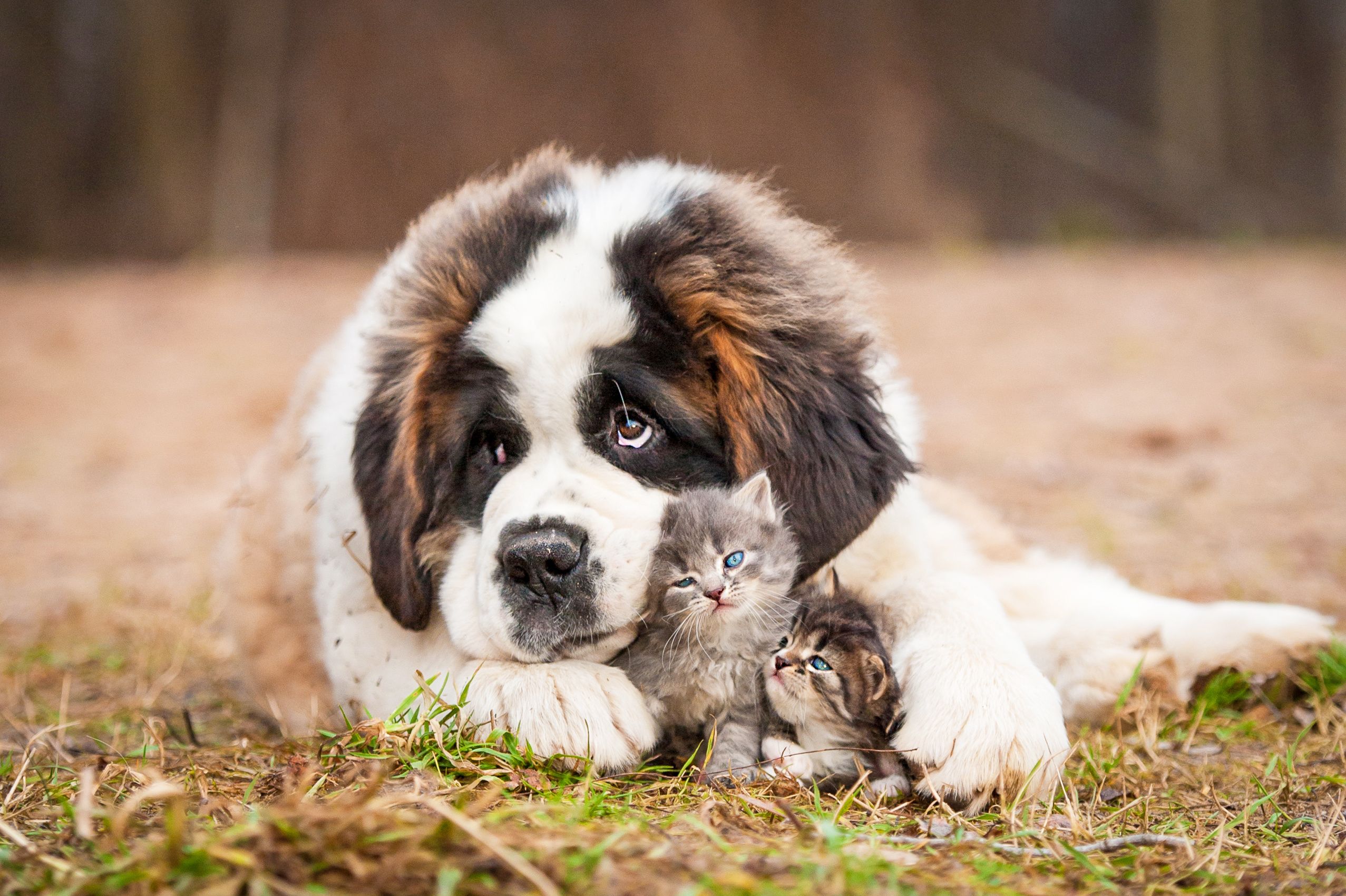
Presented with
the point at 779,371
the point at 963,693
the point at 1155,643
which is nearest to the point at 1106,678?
the point at 1155,643

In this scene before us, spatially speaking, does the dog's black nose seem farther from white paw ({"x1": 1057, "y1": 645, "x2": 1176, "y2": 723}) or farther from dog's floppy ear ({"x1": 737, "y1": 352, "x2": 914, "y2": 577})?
white paw ({"x1": 1057, "y1": 645, "x2": 1176, "y2": 723})

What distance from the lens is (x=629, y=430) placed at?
8.32 ft

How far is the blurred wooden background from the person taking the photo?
9.95m

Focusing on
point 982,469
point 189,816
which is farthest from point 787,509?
point 982,469

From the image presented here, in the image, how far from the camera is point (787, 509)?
8.16 ft

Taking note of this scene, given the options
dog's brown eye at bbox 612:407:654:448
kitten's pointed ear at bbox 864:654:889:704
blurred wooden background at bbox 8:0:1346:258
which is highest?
blurred wooden background at bbox 8:0:1346:258

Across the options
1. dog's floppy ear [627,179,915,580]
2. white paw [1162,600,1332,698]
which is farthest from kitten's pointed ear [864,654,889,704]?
white paw [1162,600,1332,698]

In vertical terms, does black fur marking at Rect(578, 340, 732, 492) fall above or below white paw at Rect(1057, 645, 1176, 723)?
above

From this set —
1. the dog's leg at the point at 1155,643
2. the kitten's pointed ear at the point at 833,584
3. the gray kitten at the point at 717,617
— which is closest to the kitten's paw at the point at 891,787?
the gray kitten at the point at 717,617

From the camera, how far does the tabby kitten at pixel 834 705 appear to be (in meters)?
2.25

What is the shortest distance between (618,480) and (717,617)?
0.41 metres

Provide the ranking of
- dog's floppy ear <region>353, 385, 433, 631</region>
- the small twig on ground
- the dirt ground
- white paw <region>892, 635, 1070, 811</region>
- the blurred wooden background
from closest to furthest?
the small twig on ground < white paw <region>892, 635, 1070, 811</region> < dog's floppy ear <region>353, 385, 433, 631</region> < the dirt ground < the blurred wooden background

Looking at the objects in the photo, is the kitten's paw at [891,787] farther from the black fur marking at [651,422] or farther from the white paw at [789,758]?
the black fur marking at [651,422]

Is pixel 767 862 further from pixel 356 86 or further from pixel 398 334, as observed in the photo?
pixel 356 86
